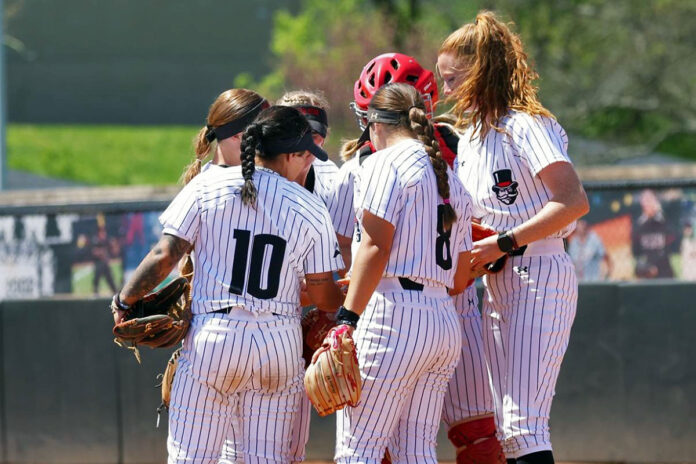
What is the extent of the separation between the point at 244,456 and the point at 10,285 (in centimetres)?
433

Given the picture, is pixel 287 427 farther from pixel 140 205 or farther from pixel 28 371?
pixel 140 205

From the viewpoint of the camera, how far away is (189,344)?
389 cm

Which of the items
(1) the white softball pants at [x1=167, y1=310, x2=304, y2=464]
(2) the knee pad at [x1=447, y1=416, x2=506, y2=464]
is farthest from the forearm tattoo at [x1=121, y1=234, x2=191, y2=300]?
(2) the knee pad at [x1=447, y1=416, x2=506, y2=464]

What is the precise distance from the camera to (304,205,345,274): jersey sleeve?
12.8 ft

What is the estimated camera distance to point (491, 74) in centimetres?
404

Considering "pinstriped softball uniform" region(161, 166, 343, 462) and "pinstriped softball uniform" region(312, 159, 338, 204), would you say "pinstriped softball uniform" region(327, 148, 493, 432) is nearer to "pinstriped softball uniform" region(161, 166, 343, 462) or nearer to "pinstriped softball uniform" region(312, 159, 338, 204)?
"pinstriped softball uniform" region(312, 159, 338, 204)

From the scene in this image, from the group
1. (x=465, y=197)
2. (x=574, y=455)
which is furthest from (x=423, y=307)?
(x=574, y=455)

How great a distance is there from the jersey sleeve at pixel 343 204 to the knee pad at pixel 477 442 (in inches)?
39.4

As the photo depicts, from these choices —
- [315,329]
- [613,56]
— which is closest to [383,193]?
[315,329]

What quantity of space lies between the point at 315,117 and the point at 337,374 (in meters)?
1.44

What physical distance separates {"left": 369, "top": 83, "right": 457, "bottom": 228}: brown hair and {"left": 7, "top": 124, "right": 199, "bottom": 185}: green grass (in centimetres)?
2767

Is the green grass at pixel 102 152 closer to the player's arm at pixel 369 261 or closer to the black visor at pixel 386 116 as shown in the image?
the black visor at pixel 386 116

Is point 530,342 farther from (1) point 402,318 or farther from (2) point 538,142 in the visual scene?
(2) point 538,142

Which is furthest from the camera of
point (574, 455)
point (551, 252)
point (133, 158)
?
point (133, 158)
